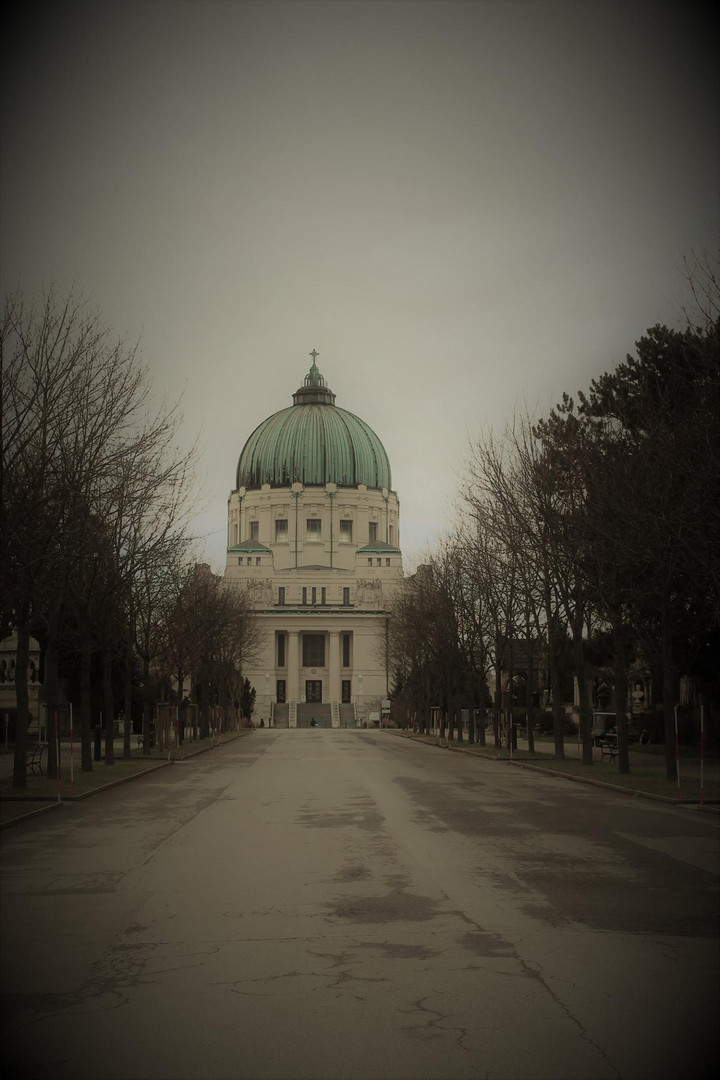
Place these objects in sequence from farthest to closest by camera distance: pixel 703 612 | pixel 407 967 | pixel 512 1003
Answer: pixel 703 612 < pixel 407 967 < pixel 512 1003

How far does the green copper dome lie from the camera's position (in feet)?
482

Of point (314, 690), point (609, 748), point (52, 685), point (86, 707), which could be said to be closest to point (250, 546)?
point (314, 690)

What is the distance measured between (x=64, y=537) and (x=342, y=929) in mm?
14739

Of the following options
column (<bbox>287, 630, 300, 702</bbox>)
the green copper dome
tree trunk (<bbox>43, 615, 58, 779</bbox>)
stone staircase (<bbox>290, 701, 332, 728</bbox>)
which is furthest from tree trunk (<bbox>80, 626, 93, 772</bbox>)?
the green copper dome

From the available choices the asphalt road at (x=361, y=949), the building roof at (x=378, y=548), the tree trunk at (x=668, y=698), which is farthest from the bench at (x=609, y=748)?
the building roof at (x=378, y=548)

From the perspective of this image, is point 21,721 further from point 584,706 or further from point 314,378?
point 314,378

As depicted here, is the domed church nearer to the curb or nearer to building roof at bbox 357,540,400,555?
building roof at bbox 357,540,400,555

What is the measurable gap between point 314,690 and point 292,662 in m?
4.67

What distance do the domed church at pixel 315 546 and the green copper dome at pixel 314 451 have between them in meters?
0.12

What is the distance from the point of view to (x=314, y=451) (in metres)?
147

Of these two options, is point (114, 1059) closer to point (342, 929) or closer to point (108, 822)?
point (342, 929)

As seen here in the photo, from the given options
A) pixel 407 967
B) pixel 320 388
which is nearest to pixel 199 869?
pixel 407 967

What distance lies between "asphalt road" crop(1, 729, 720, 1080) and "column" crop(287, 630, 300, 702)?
122838 millimetres

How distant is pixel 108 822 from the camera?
64.3ft
